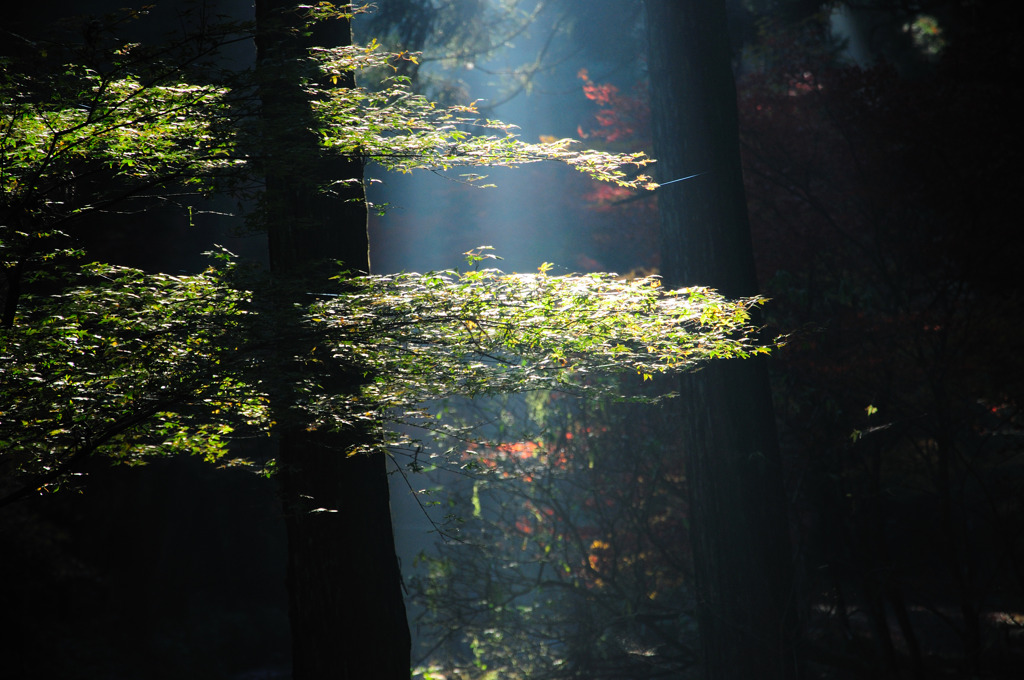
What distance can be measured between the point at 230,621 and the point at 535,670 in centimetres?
446

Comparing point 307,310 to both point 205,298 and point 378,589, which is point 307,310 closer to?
point 205,298

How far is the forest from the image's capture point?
11.7 feet

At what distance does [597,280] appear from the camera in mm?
4051

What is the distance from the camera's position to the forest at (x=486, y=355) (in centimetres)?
358

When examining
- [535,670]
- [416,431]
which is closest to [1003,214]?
[535,670]

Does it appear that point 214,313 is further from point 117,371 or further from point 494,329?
point 494,329

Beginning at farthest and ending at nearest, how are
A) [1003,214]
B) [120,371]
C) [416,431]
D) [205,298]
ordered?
[416,431] → [1003,214] → [205,298] → [120,371]

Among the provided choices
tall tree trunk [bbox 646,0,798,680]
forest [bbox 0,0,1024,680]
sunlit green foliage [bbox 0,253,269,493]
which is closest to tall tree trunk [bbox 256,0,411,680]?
forest [bbox 0,0,1024,680]

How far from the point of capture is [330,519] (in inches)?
183

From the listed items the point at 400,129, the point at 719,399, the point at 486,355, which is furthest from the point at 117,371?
the point at 719,399

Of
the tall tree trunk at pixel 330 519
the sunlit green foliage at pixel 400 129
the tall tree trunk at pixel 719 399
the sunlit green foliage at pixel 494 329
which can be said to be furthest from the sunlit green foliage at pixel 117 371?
the tall tree trunk at pixel 719 399

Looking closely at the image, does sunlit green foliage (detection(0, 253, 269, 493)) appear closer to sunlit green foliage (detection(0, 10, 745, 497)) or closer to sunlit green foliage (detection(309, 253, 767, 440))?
sunlit green foliage (detection(0, 10, 745, 497))

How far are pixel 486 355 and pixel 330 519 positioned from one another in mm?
1676

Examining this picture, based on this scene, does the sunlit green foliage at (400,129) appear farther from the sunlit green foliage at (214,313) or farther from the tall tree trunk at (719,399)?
the tall tree trunk at (719,399)
